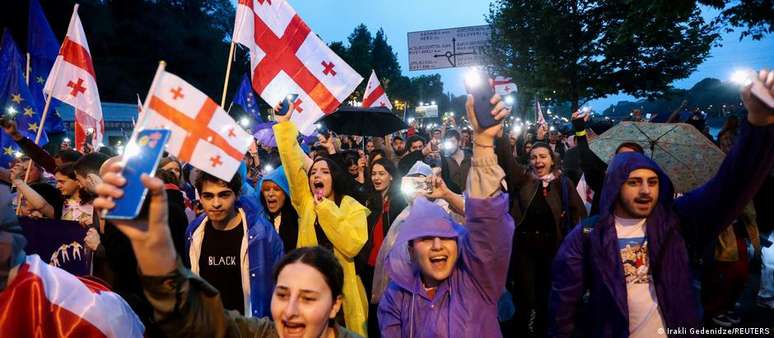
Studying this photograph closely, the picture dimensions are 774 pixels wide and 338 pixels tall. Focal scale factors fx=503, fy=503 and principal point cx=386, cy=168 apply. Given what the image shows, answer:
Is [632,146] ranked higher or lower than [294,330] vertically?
higher

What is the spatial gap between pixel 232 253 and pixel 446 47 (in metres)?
16.3

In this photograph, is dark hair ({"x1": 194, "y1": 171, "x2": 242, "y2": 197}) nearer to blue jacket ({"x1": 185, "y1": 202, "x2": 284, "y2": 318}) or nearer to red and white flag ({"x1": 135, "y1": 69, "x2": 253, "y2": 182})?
blue jacket ({"x1": 185, "y1": 202, "x2": 284, "y2": 318})

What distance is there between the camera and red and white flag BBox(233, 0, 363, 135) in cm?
505

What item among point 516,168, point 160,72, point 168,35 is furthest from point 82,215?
point 168,35

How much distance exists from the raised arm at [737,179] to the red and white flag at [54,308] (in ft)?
8.72

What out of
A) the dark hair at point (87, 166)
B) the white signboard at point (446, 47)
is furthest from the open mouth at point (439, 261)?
the white signboard at point (446, 47)

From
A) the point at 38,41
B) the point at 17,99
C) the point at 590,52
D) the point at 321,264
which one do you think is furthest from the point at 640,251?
the point at 590,52

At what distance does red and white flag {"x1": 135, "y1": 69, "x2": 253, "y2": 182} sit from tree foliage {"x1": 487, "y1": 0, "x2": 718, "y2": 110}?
23257 millimetres

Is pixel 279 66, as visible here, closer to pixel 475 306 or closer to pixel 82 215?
pixel 82 215

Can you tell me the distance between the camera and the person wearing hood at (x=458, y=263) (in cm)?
221

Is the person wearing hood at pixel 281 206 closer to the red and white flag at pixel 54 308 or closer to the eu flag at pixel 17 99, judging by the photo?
the red and white flag at pixel 54 308

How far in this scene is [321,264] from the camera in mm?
2145

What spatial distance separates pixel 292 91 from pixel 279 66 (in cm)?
29

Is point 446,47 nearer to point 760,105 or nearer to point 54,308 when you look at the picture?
point 760,105
